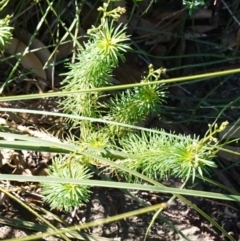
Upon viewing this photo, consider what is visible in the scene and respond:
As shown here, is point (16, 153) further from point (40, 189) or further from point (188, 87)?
point (188, 87)

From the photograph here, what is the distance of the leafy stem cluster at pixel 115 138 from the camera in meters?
1.17

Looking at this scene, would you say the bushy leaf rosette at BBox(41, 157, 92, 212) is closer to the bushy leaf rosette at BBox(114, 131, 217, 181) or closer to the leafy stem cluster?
the leafy stem cluster

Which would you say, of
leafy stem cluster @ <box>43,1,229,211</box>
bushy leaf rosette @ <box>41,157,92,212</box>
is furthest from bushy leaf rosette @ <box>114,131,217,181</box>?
bushy leaf rosette @ <box>41,157,92,212</box>

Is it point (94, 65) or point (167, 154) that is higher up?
point (94, 65)

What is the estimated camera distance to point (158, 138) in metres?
1.27

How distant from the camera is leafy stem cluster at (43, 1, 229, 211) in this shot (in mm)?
1166

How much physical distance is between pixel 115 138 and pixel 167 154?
221 millimetres

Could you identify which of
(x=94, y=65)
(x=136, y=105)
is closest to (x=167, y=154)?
(x=136, y=105)

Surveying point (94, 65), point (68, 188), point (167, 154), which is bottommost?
point (68, 188)

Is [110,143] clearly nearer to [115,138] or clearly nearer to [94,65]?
[115,138]

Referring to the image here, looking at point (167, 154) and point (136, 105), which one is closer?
point (167, 154)

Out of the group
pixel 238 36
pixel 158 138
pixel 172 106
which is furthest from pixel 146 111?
pixel 238 36

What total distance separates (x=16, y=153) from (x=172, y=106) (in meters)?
0.52

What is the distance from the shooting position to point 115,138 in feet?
4.53
